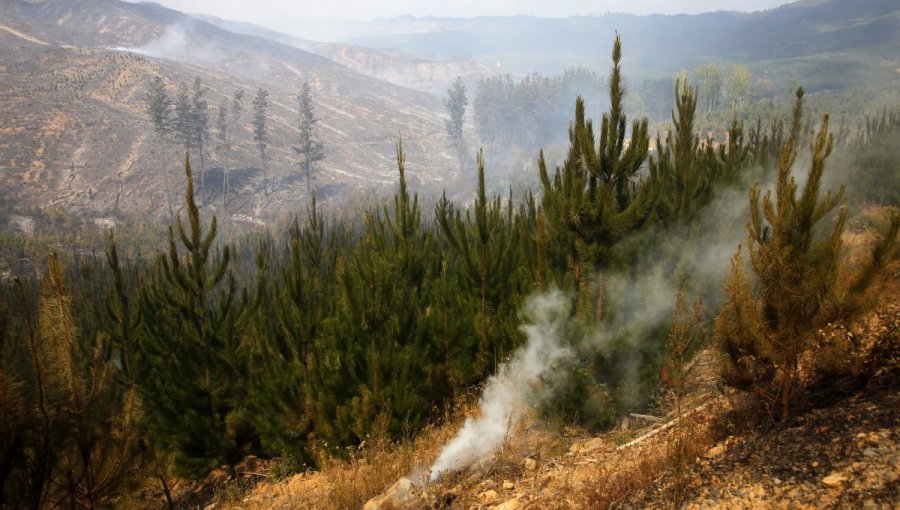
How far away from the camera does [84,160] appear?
49.9m

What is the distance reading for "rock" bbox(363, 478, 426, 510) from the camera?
5.45 meters

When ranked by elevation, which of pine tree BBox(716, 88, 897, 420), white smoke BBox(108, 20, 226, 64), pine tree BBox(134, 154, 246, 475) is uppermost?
white smoke BBox(108, 20, 226, 64)

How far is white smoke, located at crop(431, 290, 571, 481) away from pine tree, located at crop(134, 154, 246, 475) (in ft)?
14.3

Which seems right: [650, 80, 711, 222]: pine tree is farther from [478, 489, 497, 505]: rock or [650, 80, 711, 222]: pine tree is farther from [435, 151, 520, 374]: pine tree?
[478, 489, 497, 505]: rock

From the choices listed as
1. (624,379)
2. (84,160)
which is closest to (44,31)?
(84,160)

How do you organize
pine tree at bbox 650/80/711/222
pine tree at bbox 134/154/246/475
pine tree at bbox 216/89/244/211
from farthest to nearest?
pine tree at bbox 216/89/244/211, pine tree at bbox 650/80/711/222, pine tree at bbox 134/154/246/475

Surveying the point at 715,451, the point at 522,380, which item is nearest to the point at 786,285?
the point at 715,451

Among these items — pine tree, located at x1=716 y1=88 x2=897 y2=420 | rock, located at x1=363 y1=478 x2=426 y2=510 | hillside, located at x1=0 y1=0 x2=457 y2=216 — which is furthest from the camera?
hillside, located at x1=0 y1=0 x2=457 y2=216

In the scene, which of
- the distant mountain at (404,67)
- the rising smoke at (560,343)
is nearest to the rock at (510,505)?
the rising smoke at (560,343)

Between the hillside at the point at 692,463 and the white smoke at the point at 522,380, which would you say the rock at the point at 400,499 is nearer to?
the hillside at the point at 692,463

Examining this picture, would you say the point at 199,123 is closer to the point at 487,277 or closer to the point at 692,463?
the point at 487,277

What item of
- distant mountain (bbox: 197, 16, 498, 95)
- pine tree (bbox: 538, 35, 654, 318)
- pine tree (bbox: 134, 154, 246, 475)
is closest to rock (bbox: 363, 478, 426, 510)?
pine tree (bbox: 538, 35, 654, 318)

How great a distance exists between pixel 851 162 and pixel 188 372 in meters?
26.1

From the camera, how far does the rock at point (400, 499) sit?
5.45 meters
